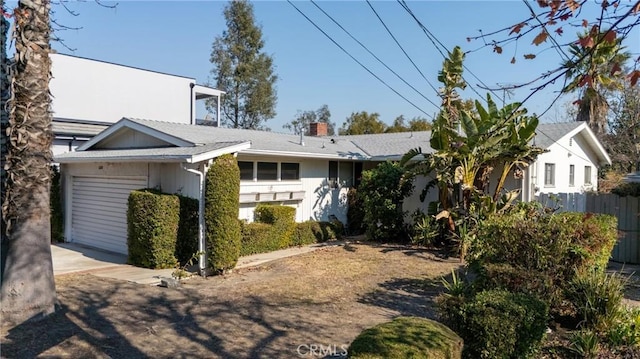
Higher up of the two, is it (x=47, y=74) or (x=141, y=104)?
(x=141, y=104)

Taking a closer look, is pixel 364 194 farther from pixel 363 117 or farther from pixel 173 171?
pixel 363 117

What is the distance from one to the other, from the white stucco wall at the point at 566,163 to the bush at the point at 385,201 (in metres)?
4.08

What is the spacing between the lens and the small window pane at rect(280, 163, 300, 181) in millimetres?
14258

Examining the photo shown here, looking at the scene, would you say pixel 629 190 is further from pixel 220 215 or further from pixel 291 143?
pixel 220 215

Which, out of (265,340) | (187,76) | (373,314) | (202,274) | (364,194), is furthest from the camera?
(187,76)

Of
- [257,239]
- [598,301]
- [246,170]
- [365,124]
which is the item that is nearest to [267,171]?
[246,170]

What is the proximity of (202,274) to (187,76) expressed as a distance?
2043cm

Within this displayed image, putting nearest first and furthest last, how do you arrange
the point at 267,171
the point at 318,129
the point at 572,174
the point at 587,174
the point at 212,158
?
the point at 212,158 < the point at 267,171 < the point at 572,174 < the point at 587,174 < the point at 318,129

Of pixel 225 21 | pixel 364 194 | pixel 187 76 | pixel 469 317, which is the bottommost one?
pixel 469 317

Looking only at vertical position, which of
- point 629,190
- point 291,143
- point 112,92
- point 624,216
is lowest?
point 624,216

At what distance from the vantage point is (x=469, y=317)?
4.68 meters

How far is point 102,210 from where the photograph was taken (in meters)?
13.1

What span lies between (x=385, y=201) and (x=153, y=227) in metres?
7.11

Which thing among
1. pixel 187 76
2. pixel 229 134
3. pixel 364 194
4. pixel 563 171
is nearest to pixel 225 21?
pixel 187 76
